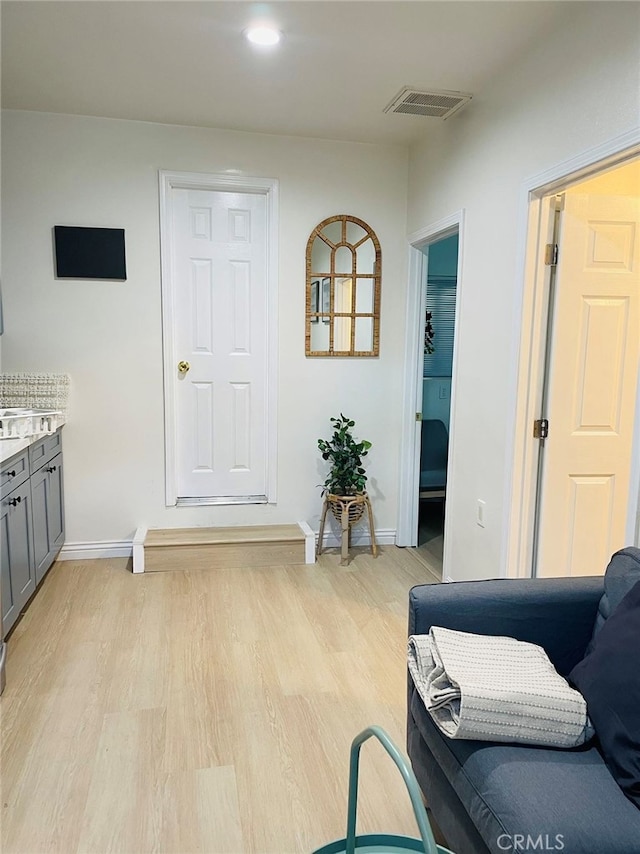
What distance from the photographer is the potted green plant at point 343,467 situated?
12.9ft

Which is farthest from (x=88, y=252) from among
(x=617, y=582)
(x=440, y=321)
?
(x=617, y=582)

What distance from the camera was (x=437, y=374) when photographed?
17.0 ft

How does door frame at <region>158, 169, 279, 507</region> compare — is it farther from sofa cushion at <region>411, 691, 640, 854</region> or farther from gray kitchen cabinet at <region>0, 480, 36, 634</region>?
sofa cushion at <region>411, 691, 640, 854</region>

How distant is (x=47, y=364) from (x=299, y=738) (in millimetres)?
2654

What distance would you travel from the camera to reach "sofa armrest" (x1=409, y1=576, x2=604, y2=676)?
5.63 feet

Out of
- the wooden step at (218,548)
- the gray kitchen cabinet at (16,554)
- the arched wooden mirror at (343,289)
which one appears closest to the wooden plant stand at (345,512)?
the wooden step at (218,548)

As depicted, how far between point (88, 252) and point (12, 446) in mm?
1445

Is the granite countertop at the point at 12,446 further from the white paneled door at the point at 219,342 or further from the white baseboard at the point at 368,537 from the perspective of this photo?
the white baseboard at the point at 368,537

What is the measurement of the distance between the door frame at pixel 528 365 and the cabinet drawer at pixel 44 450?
235cm

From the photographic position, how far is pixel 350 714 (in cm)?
228

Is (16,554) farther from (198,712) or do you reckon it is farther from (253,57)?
(253,57)

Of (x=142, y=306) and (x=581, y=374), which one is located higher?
(x=142, y=306)

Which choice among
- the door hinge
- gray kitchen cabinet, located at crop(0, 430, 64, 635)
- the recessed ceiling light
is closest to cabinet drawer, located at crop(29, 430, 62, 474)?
gray kitchen cabinet, located at crop(0, 430, 64, 635)

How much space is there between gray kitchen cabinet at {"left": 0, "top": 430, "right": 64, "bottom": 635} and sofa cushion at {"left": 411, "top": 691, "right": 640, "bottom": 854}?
2.07 metres
